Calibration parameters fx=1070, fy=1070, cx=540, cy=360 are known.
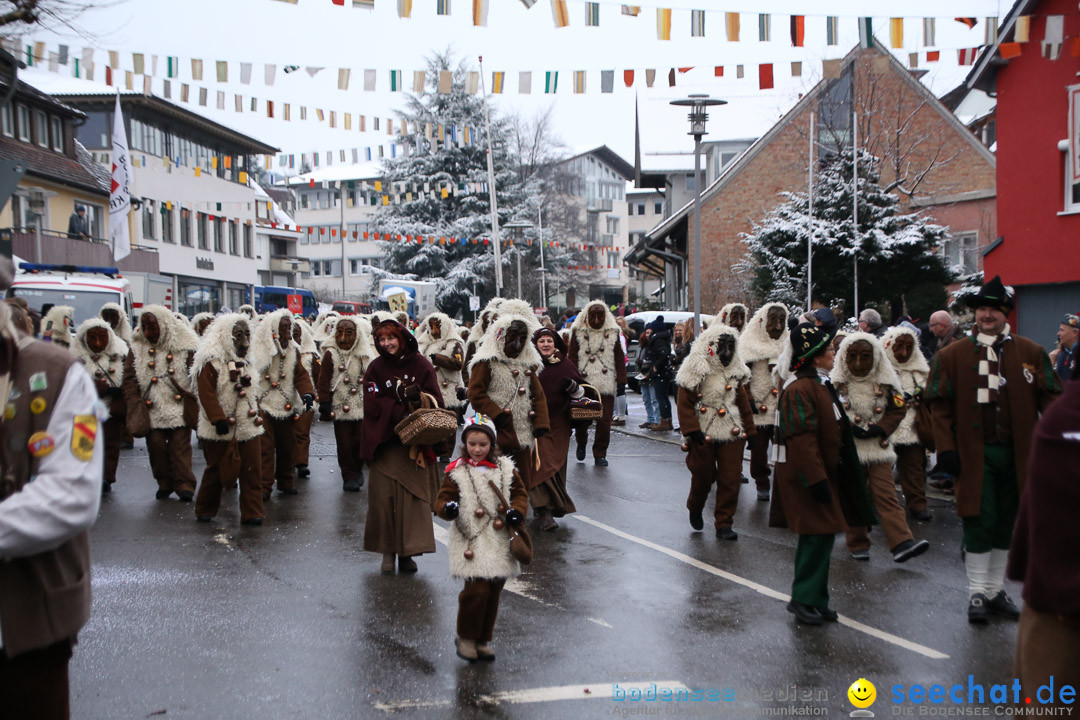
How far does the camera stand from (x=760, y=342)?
11.5m

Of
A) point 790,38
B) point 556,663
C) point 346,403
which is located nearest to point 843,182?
point 790,38

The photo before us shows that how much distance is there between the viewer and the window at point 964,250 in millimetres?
31453

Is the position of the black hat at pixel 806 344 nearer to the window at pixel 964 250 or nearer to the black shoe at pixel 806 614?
the black shoe at pixel 806 614

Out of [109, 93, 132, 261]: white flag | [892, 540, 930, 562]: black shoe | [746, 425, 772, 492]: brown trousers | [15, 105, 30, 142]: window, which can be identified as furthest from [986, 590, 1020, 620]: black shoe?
[15, 105, 30, 142]: window

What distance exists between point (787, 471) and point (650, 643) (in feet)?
4.64

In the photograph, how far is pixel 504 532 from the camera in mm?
5895

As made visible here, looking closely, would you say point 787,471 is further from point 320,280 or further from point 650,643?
point 320,280

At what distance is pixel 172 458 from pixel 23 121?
1189 inches

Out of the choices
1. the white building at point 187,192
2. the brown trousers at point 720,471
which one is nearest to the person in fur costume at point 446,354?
the brown trousers at point 720,471

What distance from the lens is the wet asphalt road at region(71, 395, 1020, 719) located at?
5379 millimetres

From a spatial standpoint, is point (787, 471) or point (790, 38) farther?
point (790, 38)

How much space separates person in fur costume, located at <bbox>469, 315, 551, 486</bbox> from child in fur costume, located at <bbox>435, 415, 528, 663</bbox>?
10.3ft

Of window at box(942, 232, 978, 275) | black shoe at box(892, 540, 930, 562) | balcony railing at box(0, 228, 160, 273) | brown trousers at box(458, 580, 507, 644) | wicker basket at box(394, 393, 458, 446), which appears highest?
balcony railing at box(0, 228, 160, 273)

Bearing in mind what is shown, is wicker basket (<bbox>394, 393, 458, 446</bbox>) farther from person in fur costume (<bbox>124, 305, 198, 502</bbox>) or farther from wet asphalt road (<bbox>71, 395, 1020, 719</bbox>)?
person in fur costume (<bbox>124, 305, 198, 502</bbox>)
